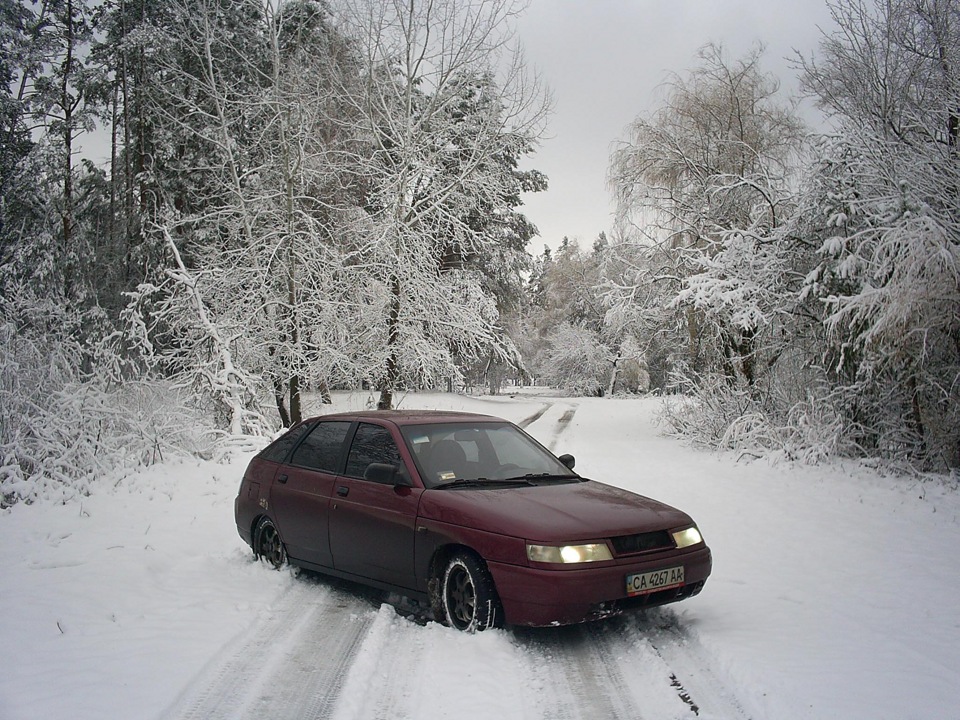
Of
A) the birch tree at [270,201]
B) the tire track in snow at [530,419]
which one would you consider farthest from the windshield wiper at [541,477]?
the tire track in snow at [530,419]

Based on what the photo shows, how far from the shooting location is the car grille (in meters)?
4.88

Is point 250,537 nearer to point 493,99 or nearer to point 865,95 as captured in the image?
point 865,95

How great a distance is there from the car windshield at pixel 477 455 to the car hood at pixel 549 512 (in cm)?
24

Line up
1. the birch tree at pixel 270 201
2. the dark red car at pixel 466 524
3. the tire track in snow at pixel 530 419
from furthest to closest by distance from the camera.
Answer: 1. the tire track in snow at pixel 530 419
2. the birch tree at pixel 270 201
3. the dark red car at pixel 466 524

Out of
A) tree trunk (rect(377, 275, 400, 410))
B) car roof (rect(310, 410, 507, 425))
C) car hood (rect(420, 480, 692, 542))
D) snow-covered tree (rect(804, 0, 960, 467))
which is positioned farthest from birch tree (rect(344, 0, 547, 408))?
car hood (rect(420, 480, 692, 542))

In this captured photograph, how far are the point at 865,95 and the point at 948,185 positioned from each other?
6.90 feet

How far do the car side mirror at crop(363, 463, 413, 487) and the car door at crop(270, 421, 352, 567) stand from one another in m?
0.81

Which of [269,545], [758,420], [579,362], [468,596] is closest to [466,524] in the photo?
[468,596]

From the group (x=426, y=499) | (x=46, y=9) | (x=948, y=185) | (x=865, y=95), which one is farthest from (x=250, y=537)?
(x=46, y=9)

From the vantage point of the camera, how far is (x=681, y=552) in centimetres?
515

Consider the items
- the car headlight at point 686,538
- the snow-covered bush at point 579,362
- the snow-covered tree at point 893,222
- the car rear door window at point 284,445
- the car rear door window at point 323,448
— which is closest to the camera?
the car headlight at point 686,538

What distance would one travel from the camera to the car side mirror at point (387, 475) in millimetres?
5555

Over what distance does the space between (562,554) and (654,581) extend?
0.71m

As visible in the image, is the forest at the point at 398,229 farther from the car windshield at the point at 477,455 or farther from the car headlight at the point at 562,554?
the car headlight at the point at 562,554
